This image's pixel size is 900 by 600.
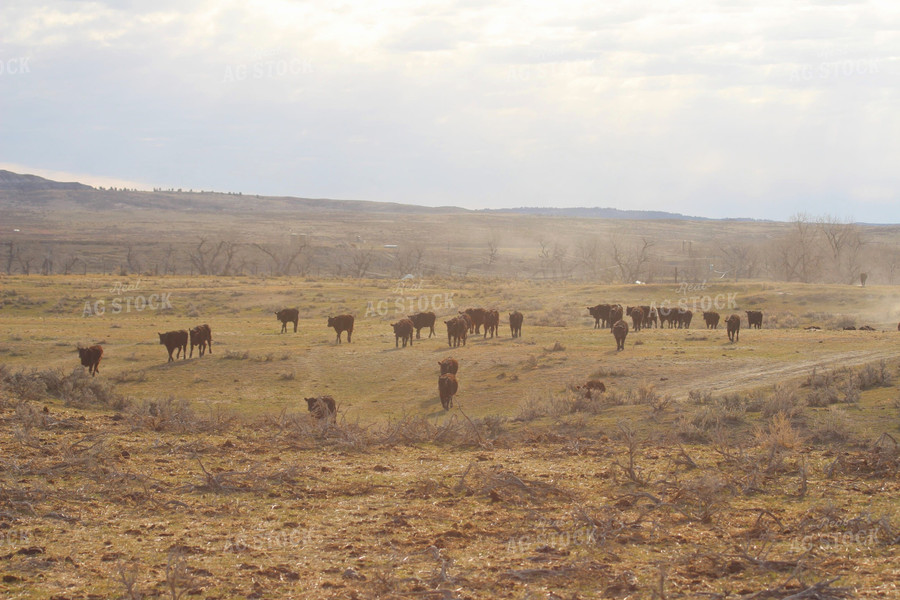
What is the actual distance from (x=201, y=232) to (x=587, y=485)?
167891mm

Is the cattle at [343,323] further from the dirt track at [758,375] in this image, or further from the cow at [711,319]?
the cow at [711,319]

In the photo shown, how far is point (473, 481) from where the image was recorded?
11539 mm

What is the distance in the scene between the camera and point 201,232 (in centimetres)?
16788

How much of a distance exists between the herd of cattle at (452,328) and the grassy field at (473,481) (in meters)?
0.97

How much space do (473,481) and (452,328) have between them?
68.7ft

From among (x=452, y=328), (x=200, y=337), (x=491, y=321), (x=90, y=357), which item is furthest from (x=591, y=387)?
(x=90, y=357)

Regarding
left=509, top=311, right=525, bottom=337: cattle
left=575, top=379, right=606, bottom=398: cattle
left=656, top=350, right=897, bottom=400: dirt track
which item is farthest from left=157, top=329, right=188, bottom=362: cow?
left=656, top=350, right=897, bottom=400: dirt track

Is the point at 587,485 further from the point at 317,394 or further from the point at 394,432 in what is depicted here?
the point at 317,394

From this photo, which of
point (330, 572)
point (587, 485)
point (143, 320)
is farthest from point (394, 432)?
point (143, 320)

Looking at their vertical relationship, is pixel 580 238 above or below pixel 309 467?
above

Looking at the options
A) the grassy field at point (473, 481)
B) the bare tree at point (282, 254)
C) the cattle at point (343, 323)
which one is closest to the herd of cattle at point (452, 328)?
the cattle at point (343, 323)

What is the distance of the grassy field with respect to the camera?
7492 millimetres

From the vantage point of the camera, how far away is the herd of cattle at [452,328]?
71.8 ft

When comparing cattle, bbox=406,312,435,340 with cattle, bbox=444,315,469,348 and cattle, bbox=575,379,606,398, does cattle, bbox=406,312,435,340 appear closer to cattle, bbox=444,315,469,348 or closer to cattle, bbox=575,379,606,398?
cattle, bbox=444,315,469,348
